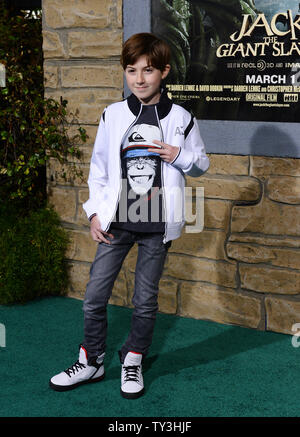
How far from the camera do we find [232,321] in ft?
13.8

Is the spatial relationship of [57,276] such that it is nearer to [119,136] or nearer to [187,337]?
[187,337]

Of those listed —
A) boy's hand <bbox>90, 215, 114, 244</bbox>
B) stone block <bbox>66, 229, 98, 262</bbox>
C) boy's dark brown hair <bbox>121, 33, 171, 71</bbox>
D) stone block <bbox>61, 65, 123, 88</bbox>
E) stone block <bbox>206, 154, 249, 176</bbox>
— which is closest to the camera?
boy's dark brown hair <bbox>121, 33, 171, 71</bbox>

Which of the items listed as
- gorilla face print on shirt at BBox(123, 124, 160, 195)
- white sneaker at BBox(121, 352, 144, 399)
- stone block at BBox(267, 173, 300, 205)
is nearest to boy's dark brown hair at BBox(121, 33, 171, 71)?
gorilla face print on shirt at BBox(123, 124, 160, 195)

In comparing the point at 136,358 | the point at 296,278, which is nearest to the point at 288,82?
the point at 296,278

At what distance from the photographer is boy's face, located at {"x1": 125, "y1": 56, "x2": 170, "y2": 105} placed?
2.84 metres

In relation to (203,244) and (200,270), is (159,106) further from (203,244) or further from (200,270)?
(200,270)

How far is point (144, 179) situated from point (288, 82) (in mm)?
1371

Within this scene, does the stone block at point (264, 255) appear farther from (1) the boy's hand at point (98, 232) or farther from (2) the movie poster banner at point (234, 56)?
(1) the boy's hand at point (98, 232)

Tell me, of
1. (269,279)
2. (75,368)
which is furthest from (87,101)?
(75,368)

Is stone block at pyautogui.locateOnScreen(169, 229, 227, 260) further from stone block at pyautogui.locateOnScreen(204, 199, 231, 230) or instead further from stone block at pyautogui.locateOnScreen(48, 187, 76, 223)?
stone block at pyautogui.locateOnScreen(48, 187, 76, 223)

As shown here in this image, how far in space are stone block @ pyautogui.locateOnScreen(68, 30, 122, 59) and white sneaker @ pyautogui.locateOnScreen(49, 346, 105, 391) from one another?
7.17 ft

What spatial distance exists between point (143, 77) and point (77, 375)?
5.38 ft

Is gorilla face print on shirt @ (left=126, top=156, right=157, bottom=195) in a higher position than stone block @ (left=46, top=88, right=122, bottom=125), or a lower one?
lower

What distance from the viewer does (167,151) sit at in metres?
2.86
